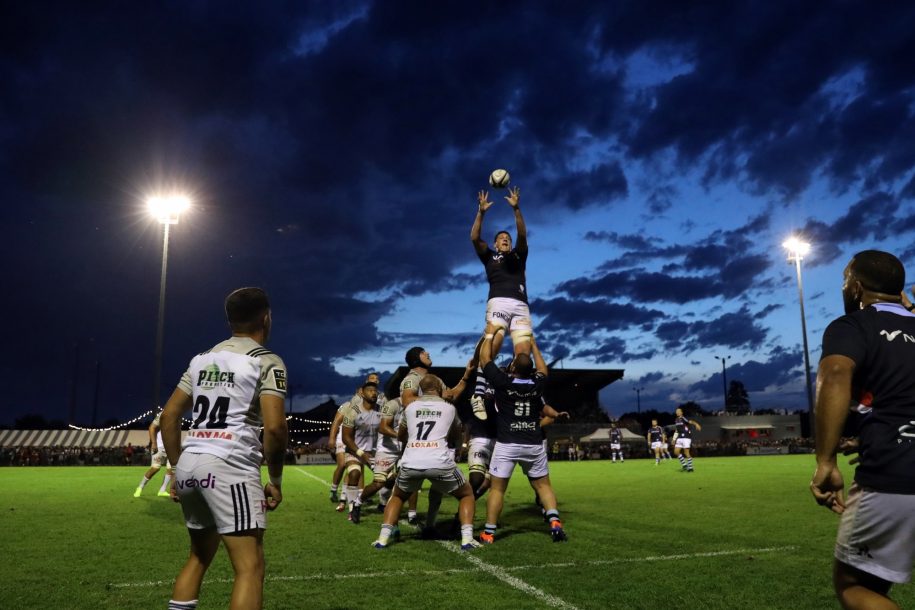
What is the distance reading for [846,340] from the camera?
317 centimetres

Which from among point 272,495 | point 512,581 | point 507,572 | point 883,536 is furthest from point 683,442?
point 272,495

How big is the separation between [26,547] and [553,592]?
6.41 m

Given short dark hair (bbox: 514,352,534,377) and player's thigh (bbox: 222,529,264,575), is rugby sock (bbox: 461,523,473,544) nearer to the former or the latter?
short dark hair (bbox: 514,352,534,377)

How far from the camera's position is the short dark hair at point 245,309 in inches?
158

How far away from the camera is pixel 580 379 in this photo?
70000 mm

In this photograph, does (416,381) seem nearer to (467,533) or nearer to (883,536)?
(467,533)

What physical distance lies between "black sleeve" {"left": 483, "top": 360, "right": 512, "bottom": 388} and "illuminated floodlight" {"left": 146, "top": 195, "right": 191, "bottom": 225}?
2588 centimetres

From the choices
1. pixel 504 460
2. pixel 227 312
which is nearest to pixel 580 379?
pixel 504 460

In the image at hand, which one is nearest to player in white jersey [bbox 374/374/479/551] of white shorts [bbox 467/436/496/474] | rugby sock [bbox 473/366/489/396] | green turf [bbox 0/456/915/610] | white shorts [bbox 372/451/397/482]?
green turf [bbox 0/456/915/610]

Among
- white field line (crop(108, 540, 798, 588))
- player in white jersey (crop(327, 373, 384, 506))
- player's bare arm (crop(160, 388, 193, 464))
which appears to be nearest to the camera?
player's bare arm (crop(160, 388, 193, 464))

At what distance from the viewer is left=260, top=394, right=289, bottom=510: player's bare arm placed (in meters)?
3.67

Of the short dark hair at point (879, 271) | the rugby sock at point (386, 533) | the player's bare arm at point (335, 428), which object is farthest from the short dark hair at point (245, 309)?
the player's bare arm at point (335, 428)

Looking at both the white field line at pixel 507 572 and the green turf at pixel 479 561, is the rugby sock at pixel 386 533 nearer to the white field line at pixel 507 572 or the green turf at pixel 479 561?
the green turf at pixel 479 561

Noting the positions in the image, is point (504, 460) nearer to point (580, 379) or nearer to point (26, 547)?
point (26, 547)
